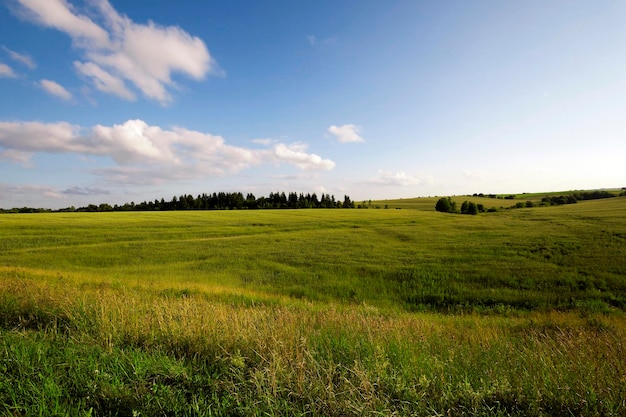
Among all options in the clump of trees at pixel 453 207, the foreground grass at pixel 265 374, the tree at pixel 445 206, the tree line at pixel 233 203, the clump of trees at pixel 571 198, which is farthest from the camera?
the tree line at pixel 233 203

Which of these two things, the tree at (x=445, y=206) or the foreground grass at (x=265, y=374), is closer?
the foreground grass at (x=265, y=374)

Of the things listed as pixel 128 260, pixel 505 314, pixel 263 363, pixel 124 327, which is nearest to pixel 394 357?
pixel 263 363

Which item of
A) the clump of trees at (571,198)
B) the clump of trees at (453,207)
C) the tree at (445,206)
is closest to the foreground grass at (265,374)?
the clump of trees at (453,207)

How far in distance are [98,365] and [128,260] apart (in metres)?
25.6

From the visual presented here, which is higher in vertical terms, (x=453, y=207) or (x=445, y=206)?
(x=445, y=206)

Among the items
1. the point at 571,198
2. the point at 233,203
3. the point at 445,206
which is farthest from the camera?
the point at 233,203

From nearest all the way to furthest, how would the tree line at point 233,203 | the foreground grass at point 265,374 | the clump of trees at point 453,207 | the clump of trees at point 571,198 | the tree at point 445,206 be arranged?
the foreground grass at point 265,374 < the clump of trees at point 453,207 < the tree at point 445,206 < the clump of trees at point 571,198 < the tree line at point 233,203

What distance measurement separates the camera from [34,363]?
3.99 metres

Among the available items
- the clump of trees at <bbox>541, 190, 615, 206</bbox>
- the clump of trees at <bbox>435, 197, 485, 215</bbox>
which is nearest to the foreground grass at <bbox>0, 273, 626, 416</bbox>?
the clump of trees at <bbox>435, 197, 485, 215</bbox>

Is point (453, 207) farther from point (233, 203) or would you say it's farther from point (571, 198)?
point (233, 203)

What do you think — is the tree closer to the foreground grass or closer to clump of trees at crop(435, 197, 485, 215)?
clump of trees at crop(435, 197, 485, 215)

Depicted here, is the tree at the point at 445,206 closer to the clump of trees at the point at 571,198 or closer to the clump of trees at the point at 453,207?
the clump of trees at the point at 453,207

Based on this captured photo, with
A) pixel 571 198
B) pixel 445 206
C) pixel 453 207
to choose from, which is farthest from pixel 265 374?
pixel 571 198

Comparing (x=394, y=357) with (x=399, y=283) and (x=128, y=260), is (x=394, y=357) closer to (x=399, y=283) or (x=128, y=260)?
(x=399, y=283)
